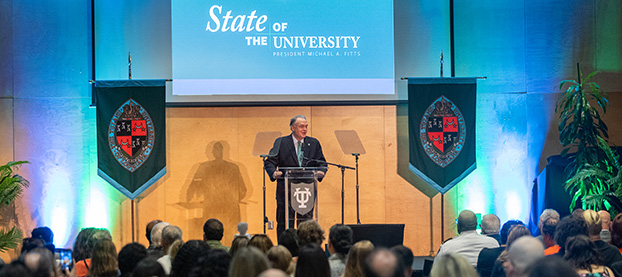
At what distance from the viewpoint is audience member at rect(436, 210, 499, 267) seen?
5184 mm

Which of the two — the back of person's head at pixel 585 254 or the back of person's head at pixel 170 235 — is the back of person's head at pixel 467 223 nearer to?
the back of person's head at pixel 585 254

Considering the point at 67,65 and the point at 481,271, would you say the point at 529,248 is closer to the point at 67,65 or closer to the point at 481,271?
the point at 481,271

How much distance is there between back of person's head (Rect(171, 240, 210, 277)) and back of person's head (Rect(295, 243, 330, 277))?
1.76 ft

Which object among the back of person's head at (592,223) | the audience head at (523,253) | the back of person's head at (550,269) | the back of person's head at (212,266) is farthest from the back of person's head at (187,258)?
the back of person's head at (592,223)

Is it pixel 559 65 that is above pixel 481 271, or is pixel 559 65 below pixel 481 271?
above

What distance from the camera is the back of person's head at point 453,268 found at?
2.89 metres

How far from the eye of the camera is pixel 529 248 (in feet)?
11.0

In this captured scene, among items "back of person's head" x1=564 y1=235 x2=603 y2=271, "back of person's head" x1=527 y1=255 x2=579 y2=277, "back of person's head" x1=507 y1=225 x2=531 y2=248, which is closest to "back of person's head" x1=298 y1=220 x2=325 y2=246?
Result: "back of person's head" x1=507 y1=225 x2=531 y2=248

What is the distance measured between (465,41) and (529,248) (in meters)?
5.99

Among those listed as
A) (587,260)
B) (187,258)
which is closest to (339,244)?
(187,258)

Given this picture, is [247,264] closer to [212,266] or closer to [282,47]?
[212,266]

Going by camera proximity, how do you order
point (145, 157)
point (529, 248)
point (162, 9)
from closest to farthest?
point (529, 248) < point (145, 157) < point (162, 9)

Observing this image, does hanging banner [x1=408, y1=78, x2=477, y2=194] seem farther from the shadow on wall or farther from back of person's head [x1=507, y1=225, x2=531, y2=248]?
back of person's head [x1=507, y1=225, x2=531, y2=248]

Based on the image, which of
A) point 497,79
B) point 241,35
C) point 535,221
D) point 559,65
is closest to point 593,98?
point 559,65
